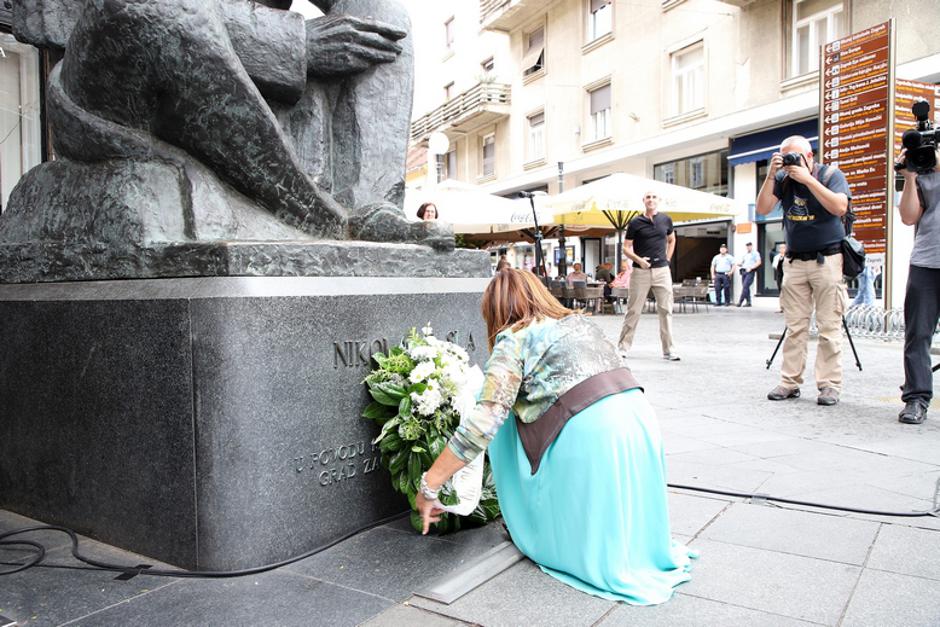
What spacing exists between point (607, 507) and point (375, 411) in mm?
915

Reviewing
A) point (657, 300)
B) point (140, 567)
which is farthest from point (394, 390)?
point (657, 300)

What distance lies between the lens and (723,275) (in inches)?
786

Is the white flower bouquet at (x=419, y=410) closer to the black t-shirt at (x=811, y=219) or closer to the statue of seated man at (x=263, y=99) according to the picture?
the statue of seated man at (x=263, y=99)

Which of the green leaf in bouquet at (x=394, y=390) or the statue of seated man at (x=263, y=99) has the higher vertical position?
the statue of seated man at (x=263, y=99)

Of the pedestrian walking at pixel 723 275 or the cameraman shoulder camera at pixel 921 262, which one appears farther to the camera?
the pedestrian walking at pixel 723 275

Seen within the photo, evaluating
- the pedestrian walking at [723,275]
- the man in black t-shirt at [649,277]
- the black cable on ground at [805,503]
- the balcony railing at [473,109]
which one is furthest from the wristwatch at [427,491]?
the balcony railing at [473,109]

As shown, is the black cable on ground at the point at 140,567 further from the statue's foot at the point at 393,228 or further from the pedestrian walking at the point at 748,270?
the pedestrian walking at the point at 748,270

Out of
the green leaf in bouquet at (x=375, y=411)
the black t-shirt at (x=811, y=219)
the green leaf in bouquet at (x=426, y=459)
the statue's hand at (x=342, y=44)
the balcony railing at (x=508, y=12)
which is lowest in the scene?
the green leaf in bouquet at (x=426, y=459)

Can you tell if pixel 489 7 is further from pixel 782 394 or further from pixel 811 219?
pixel 782 394

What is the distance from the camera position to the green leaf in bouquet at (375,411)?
272cm

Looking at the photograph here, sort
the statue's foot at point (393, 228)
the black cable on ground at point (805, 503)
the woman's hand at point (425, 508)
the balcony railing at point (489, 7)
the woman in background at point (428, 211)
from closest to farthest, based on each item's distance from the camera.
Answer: the woman's hand at point (425, 508) < the black cable on ground at point (805, 503) < the statue's foot at point (393, 228) < the woman in background at point (428, 211) < the balcony railing at point (489, 7)

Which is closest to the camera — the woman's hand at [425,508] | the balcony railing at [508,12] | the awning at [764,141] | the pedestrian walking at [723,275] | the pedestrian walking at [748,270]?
the woman's hand at [425,508]

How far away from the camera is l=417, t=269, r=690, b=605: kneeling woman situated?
2279mm

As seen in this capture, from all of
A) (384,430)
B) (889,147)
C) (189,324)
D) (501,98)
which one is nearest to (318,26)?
(189,324)
